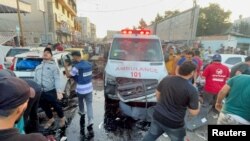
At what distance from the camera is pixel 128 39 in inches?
281

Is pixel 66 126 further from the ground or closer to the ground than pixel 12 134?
closer to the ground

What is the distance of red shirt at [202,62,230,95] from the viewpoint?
6.02 m

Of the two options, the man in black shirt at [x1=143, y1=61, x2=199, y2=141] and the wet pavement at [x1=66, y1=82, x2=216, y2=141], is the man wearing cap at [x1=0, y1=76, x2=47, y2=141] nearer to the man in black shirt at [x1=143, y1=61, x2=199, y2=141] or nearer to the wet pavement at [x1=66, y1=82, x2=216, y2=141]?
the man in black shirt at [x1=143, y1=61, x2=199, y2=141]

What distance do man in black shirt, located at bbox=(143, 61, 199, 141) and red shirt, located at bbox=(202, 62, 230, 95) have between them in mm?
3171

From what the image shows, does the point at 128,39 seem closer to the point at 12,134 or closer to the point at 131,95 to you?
the point at 131,95

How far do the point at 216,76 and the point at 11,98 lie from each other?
5685mm

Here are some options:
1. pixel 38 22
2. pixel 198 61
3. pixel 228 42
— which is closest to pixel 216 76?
pixel 198 61

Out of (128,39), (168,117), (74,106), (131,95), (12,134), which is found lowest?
(74,106)

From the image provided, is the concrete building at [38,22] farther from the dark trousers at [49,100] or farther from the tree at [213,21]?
the tree at [213,21]

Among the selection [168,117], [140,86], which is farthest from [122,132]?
[168,117]

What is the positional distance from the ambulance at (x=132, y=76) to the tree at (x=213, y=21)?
181ft

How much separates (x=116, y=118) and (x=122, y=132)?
89cm

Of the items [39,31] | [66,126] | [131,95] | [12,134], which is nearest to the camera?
[12,134]

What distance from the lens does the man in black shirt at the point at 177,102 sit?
3.08 meters
